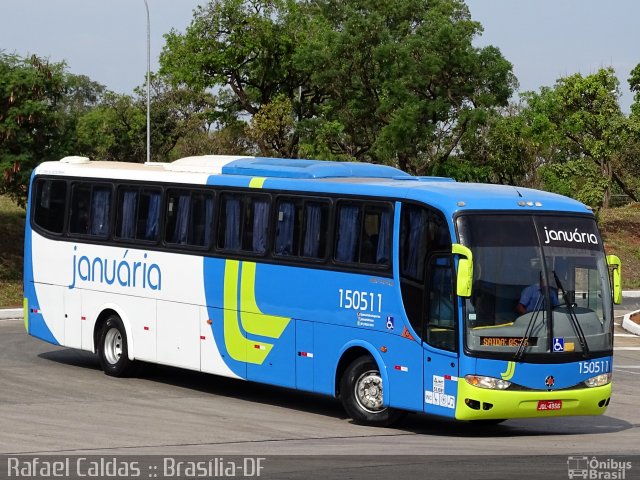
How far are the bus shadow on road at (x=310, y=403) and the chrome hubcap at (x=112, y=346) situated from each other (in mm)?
383

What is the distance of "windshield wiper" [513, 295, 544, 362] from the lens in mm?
15039

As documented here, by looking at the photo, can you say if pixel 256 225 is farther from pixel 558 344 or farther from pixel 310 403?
pixel 558 344

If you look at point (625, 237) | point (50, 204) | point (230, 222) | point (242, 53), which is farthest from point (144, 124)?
point (230, 222)

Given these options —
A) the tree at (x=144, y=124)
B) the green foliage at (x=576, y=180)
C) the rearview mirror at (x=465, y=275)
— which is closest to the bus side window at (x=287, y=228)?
the rearview mirror at (x=465, y=275)

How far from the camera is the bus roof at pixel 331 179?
624 inches

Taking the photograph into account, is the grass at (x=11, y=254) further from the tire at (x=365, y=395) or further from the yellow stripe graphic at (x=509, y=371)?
the yellow stripe graphic at (x=509, y=371)

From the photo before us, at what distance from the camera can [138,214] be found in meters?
20.7

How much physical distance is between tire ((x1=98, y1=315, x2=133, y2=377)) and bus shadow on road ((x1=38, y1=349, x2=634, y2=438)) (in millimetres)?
233

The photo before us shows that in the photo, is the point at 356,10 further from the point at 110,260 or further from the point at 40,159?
the point at 110,260

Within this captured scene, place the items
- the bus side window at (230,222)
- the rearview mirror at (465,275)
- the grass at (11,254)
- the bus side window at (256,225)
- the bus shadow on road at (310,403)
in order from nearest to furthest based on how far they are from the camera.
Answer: the rearview mirror at (465,275)
the bus shadow on road at (310,403)
the bus side window at (256,225)
the bus side window at (230,222)
the grass at (11,254)

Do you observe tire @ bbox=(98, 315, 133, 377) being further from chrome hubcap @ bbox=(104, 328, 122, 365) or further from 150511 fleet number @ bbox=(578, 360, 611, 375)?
150511 fleet number @ bbox=(578, 360, 611, 375)

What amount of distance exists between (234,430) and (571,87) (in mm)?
44236

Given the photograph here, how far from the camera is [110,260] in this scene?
21.0 meters

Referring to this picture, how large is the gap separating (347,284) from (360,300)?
0.34 m
